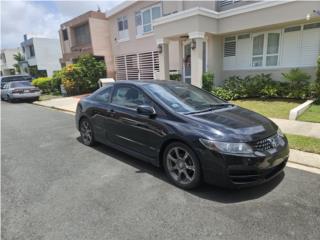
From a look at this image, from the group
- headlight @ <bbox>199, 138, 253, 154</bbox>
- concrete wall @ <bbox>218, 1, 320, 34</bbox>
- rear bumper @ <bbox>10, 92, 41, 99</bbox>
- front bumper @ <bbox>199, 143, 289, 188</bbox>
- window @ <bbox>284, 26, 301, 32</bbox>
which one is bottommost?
rear bumper @ <bbox>10, 92, 41, 99</bbox>

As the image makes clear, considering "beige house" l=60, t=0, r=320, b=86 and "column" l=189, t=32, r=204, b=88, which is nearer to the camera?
"beige house" l=60, t=0, r=320, b=86

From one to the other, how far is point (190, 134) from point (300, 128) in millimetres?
4254

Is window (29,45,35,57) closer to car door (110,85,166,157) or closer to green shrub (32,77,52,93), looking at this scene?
green shrub (32,77,52,93)

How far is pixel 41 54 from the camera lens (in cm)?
3712

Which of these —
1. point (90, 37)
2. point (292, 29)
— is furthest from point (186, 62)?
point (90, 37)

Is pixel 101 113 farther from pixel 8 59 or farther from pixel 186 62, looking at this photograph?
pixel 8 59

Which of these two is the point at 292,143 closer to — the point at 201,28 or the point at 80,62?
the point at 201,28

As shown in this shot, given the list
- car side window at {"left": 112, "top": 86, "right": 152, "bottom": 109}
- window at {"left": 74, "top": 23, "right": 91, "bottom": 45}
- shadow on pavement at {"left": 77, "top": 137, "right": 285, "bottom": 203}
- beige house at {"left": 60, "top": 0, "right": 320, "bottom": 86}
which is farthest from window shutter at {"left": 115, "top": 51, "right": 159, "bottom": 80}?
shadow on pavement at {"left": 77, "top": 137, "right": 285, "bottom": 203}

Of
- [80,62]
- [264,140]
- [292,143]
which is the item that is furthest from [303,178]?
[80,62]

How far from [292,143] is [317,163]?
2.91 ft

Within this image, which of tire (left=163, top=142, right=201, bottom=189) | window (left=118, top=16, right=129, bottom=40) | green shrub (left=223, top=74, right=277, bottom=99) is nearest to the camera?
tire (left=163, top=142, right=201, bottom=189)

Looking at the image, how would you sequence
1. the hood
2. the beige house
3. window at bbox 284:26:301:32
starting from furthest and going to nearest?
window at bbox 284:26:301:32 → the beige house → the hood

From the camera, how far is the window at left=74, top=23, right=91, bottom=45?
67.7ft

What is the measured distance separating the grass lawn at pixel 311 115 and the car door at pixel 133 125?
5192 mm
